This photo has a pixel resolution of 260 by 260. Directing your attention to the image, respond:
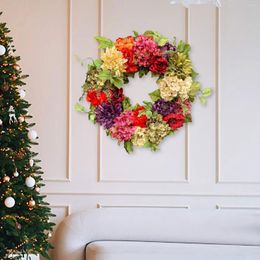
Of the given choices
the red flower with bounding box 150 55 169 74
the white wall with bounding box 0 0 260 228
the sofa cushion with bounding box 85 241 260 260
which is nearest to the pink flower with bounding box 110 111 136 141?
the white wall with bounding box 0 0 260 228

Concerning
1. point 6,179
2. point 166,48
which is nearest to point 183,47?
point 166,48

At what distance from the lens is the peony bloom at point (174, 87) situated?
2.79 metres

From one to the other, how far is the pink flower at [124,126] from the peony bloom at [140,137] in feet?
0.09

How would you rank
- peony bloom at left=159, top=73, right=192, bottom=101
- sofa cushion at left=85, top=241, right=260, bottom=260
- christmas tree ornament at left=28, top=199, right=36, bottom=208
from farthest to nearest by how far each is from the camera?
peony bloom at left=159, top=73, right=192, bottom=101 → sofa cushion at left=85, top=241, right=260, bottom=260 → christmas tree ornament at left=28, top=199, right=36, bottom=208

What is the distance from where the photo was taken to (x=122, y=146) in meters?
2.88

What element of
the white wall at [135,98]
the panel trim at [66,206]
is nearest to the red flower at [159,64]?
the white wall at [135,98]

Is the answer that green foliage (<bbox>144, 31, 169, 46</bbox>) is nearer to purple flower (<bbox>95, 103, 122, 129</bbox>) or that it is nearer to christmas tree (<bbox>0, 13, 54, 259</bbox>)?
purple flower (<bbox>95, 103, 122, 129</bbox>)

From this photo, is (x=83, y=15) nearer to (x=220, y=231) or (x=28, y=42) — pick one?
(x=28, y=42)

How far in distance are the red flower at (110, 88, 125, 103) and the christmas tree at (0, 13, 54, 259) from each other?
718mm

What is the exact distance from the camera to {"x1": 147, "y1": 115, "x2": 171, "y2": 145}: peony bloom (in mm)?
2826

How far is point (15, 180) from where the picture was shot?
7.27 feet

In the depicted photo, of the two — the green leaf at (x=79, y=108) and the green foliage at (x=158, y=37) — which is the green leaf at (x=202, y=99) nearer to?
the green foliage at (x=158, y=37)

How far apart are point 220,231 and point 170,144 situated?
66cm

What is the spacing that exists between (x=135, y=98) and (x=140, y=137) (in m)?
0.27
